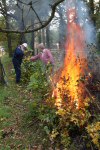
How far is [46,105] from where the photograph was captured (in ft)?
26.5

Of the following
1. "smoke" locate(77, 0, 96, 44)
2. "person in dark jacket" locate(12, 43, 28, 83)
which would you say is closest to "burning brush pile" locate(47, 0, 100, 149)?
"person in dark jacket" locate(12, 43, 28, 83)

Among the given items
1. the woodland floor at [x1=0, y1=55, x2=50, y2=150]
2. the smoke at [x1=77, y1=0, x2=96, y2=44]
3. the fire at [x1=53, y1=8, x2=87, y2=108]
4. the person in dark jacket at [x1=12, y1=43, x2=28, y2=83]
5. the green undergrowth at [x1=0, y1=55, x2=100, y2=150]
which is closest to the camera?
the green undergrowth at [x1=0, y1=55, x2=100, y2=150]

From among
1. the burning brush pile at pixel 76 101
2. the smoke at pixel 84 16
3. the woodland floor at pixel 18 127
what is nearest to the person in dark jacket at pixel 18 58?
the woodland floor at pixel 18 127

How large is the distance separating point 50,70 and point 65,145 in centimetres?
301

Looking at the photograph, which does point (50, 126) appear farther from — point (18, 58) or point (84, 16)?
point (84, 16)

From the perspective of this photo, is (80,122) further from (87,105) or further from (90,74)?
(90,74)

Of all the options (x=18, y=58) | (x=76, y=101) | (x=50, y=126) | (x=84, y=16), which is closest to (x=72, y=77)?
(x=76, y=101)

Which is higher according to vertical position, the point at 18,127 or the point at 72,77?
the point at 72,77

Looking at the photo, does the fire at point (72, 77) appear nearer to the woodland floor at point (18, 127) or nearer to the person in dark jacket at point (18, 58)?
the woodland floor at point (18, 127)

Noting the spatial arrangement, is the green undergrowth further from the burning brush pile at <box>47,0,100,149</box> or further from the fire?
the fire

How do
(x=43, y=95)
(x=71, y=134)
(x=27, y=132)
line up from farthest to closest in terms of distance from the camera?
(x=43, y=95) → (x=27, y=132) → (x=71, y=134)

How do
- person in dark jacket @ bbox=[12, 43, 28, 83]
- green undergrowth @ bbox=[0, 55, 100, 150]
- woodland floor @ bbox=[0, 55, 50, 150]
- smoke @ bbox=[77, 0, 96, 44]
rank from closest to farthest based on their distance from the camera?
green undergrowth @ bbox=[0, 55, 100, 150] → woodland floor @ bbox=[0, 55, 50, 150] → person in dark jacket @ bbox=[12, 43, 28, 83] → smoke @ bbox=[77, 0, 96, 44]

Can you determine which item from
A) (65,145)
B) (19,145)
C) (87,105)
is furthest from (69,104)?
(19,145)

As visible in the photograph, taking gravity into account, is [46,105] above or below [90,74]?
below
